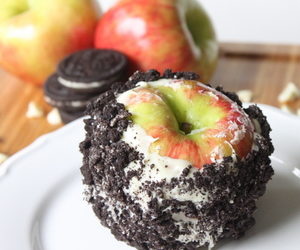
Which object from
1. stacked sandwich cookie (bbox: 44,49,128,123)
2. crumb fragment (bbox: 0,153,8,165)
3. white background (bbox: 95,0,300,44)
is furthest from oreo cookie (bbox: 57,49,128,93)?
white background (bbox: 95,0,300,44)

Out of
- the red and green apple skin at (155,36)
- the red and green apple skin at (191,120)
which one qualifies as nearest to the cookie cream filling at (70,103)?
the red and green apple skin at (155,36)

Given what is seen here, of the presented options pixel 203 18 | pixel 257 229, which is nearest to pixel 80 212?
pixel 257 229

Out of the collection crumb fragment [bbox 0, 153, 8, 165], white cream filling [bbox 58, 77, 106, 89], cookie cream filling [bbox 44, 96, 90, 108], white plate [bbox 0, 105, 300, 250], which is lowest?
crumb fragment [bbox 0, 153, 8, 165]

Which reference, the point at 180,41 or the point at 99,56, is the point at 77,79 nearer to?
the point at 99,56

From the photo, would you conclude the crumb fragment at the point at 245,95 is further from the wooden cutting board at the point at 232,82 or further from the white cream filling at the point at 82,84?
the white cream filling at the point at 82,84

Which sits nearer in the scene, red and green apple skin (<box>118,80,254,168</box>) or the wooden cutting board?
red and green apple skin (<box>118,80,254,168</box>)

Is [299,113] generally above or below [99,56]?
below

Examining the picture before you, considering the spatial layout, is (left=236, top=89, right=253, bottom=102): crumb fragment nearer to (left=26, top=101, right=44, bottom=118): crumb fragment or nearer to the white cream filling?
the white cream filling
